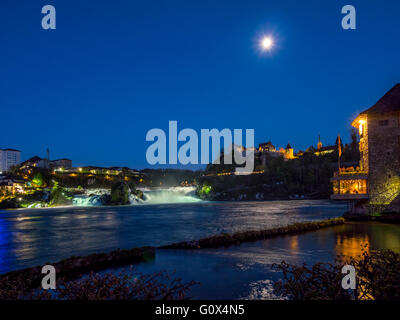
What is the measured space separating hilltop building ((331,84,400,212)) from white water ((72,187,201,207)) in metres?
59.1

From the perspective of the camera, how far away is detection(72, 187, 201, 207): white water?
72.3m

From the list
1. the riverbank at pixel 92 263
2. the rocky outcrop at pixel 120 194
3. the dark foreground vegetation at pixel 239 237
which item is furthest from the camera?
the rocky outcrop at pixel 120 194

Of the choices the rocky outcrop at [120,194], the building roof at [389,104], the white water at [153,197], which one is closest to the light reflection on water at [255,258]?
the building roof at [389,104]

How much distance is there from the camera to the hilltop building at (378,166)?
78.2 ft

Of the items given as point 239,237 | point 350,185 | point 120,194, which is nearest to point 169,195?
point 120,194

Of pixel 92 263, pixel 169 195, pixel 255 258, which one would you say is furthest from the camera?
pixel 169 195

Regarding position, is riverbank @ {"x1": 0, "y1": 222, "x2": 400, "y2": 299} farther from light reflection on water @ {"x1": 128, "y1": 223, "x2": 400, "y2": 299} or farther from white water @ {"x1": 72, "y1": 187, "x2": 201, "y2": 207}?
white water @ {"x1": 72, "y1": 187, "x2": 201, "y2": 207}

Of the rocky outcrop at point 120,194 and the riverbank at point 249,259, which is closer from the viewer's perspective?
the riverbank at point 249,259

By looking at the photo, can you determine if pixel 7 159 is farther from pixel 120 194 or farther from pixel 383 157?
pixel 383 157

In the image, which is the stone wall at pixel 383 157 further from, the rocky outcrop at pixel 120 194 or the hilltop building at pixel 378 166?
the rocky outcrop at pixel 120 194

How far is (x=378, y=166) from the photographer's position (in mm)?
24438

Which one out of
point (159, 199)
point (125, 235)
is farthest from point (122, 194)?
point (125, 235)

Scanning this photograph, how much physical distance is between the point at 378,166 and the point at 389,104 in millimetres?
5659
